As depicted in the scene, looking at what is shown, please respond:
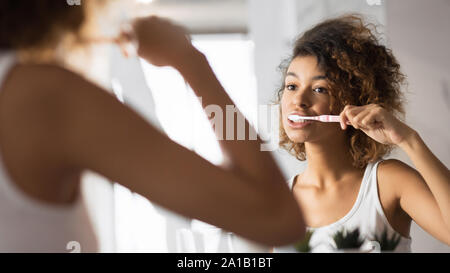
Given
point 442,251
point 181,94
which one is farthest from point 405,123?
point 181,94

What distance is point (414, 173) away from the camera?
2.23 feet

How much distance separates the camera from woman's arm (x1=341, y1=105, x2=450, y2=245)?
655 millimetres

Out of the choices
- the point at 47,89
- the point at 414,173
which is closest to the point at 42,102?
the point at 47,89

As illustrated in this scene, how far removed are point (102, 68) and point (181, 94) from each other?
13cm

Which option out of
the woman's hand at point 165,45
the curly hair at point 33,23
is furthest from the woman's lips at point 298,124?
the curly hair at point 33,23

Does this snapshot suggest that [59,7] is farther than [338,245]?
No

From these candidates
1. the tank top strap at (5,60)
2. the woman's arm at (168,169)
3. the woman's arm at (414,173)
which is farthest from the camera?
the woman's arm at (414,173)

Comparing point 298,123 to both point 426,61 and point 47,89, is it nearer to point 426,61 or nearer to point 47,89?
point 426,61

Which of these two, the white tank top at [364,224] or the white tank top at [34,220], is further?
the white tank top at [364,224]

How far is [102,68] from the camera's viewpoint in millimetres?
668

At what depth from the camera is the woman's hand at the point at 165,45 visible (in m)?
0.45

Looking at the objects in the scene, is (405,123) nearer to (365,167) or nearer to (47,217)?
(365,167)

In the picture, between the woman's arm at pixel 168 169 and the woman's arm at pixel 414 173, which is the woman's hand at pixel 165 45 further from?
the woman's arm at pixel 414 173

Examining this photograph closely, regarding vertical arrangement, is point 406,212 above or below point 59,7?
below
